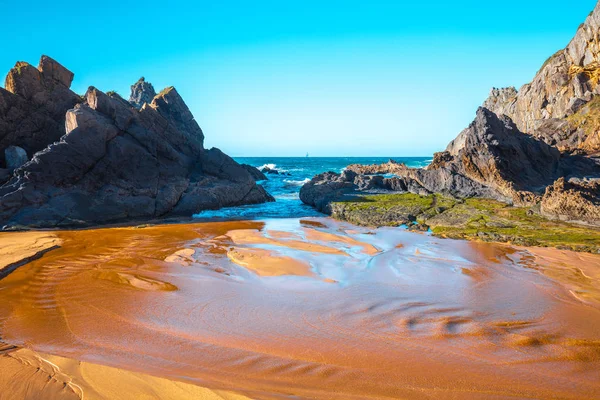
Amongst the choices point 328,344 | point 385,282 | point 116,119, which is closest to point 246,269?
point 385,282

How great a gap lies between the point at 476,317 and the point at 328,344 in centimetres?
246

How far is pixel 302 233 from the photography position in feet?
41.7

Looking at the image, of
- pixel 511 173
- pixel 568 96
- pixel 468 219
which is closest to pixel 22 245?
pixel 468 219

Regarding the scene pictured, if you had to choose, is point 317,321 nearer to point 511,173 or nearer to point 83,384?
point 83,384

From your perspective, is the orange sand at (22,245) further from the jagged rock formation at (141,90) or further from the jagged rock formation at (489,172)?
the jagged rock formation at (141,90)

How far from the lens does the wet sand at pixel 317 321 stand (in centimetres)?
363

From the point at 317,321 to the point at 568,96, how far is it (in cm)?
4844

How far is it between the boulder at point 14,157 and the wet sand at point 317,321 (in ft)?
31.7

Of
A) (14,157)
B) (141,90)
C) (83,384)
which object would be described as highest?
(141,90)

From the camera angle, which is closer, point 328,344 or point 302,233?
point 328,344

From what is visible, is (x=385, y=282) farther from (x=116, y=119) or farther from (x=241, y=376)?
(x=116, y=119)

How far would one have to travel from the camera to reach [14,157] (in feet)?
53.2

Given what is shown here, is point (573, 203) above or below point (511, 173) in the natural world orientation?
below

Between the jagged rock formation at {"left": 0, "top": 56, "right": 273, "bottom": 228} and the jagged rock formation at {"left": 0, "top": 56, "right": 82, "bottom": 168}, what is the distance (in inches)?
27.2
